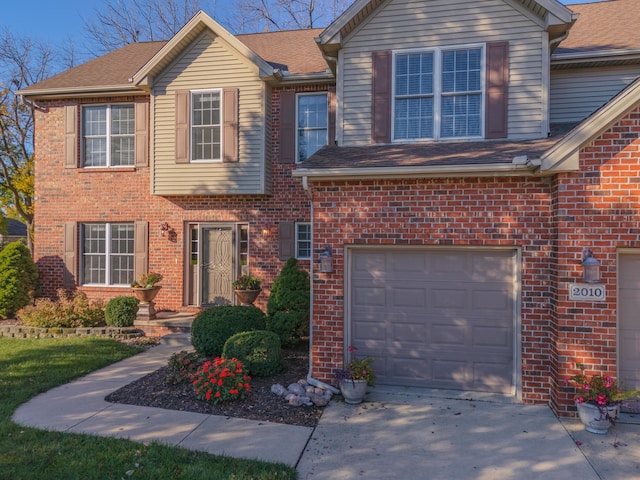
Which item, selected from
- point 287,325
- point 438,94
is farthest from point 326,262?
point 438,94

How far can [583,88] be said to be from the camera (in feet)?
27.1

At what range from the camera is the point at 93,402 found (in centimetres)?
551

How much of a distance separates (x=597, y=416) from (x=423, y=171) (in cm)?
356

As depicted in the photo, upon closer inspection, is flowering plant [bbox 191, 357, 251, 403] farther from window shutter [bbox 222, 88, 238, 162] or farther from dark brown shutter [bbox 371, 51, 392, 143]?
window shutter [bbox 222, 88, 238, 162]

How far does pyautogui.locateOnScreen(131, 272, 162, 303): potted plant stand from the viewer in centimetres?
977

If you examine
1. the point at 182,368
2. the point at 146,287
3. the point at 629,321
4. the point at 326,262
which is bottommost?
the point at 182,368

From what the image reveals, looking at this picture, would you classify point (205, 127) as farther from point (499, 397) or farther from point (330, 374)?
point (499, 397)

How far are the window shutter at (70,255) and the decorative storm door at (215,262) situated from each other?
321 centimetres

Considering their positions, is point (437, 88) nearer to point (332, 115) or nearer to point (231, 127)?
point (332, 115)

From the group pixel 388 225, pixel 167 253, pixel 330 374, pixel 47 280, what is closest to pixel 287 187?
pixel 167 253

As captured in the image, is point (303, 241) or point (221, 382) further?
point (303, 241)

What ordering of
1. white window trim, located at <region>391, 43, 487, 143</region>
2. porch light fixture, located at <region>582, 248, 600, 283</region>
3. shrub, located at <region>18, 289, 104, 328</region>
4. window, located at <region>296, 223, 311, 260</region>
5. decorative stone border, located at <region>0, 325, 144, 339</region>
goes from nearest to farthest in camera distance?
porch light fixture, located at <region>582, 248, 600, 283</region>, white window trim, located at <region>391, 43, 487, 143</region>, decorative stone border, located at <region>0, 325, 144, 339</region>, shrub, located at <region>18, 289, 104, 328</region>, window, located at <region>296, 223, 311, 260</region>

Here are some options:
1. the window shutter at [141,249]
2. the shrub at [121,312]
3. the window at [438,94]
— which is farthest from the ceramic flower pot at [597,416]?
the window shutter at [141,249]

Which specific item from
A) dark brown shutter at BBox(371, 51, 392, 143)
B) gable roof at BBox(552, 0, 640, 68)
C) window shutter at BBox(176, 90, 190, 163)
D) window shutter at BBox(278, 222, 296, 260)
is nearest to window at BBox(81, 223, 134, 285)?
window shutter at BBox(176, 90, 190, 163)
